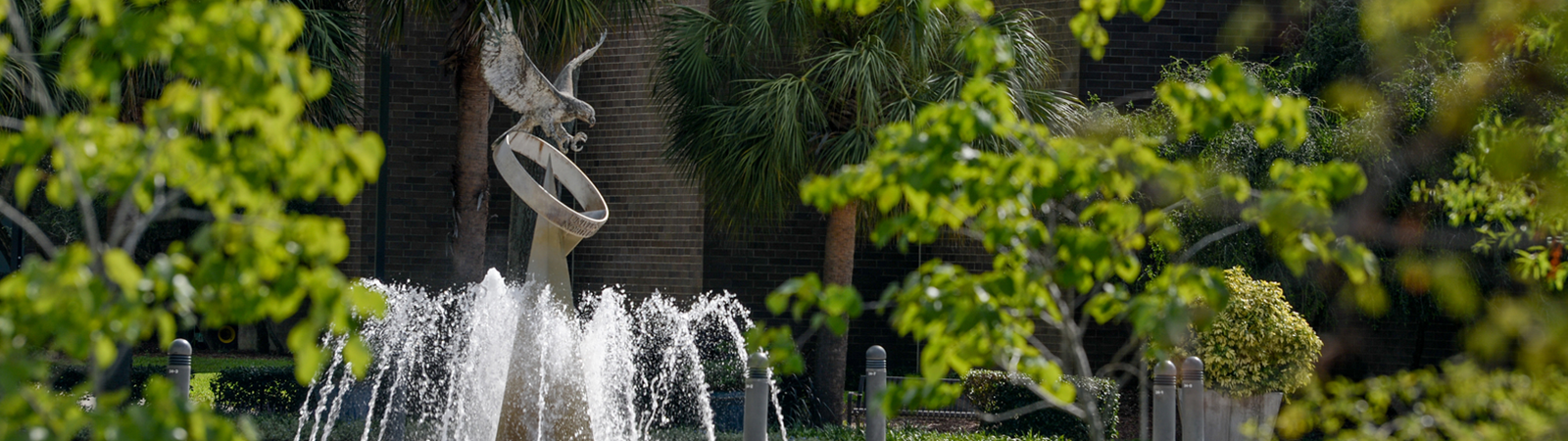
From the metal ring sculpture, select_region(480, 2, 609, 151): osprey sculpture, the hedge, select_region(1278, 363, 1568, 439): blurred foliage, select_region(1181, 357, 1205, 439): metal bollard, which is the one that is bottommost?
the hedge

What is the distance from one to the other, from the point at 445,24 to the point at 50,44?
1385 cm

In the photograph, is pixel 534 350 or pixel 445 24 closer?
pixel 534 350

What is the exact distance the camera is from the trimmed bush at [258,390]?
1093 centimetres

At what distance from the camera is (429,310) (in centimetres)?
1184

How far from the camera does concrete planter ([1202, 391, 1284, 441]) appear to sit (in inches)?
361

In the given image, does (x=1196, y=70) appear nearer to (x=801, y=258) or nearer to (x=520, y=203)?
(x=801, y=258)

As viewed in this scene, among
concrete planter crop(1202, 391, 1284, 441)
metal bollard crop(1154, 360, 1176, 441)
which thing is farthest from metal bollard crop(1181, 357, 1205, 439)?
concrete planter crop(1202, 391, 1284, 441)

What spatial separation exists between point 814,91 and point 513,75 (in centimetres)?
392

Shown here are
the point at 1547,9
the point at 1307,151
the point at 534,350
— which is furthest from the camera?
the point at 1307,151

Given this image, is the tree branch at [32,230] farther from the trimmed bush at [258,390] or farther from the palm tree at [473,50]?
the trimmed bush at [258,390]

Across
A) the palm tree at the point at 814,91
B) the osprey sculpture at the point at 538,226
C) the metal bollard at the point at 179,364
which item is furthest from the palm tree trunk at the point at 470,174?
the metal bollard at the point at 179,364

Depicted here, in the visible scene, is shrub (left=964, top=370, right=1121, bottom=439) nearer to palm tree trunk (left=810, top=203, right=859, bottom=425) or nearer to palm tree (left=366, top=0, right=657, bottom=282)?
palm tree trunk (left=810, top=203, right=859, bottom=425)

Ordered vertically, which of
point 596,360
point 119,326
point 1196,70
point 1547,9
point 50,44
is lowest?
point 596,360

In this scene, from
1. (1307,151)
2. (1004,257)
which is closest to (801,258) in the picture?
(1307,151)
